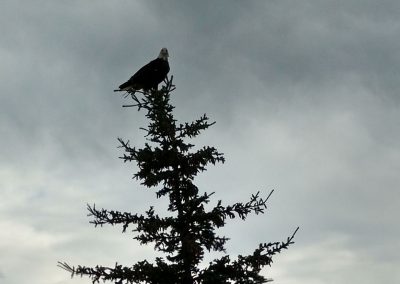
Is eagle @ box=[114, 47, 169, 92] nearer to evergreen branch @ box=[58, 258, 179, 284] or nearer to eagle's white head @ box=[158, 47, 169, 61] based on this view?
eagle's white head @ box=[158, 47, 169, 61]

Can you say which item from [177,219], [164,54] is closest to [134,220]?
[177,219]

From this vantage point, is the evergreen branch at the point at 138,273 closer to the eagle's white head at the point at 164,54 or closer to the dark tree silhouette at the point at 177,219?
the dark tree silhouette at the point at 177,219

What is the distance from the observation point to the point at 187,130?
32.8 feet

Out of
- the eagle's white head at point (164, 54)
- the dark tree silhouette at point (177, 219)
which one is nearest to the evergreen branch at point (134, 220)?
the dark tree silhouette at point (177, 219)

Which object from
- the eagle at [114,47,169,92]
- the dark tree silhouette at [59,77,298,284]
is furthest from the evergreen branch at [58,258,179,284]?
the eagle at [114,47,169,92]

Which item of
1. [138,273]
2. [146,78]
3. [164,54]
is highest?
[164,54]

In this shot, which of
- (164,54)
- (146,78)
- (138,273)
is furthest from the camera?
(164,54)

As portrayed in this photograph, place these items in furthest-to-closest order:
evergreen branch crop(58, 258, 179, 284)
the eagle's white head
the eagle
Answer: the eagle's white head
the eagle
evergreen branch crop(58, 258, 179, 284)

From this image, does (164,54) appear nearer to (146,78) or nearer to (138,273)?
(146,78)

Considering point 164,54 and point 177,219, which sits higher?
point 164,54

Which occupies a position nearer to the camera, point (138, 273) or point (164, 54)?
point (138, 273)

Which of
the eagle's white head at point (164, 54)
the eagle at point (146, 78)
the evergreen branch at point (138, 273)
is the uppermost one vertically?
the eagle's white head at point (164, 54)

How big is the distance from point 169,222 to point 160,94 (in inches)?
123

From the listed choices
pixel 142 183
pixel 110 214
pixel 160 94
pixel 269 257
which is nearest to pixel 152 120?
pixel 160 94
